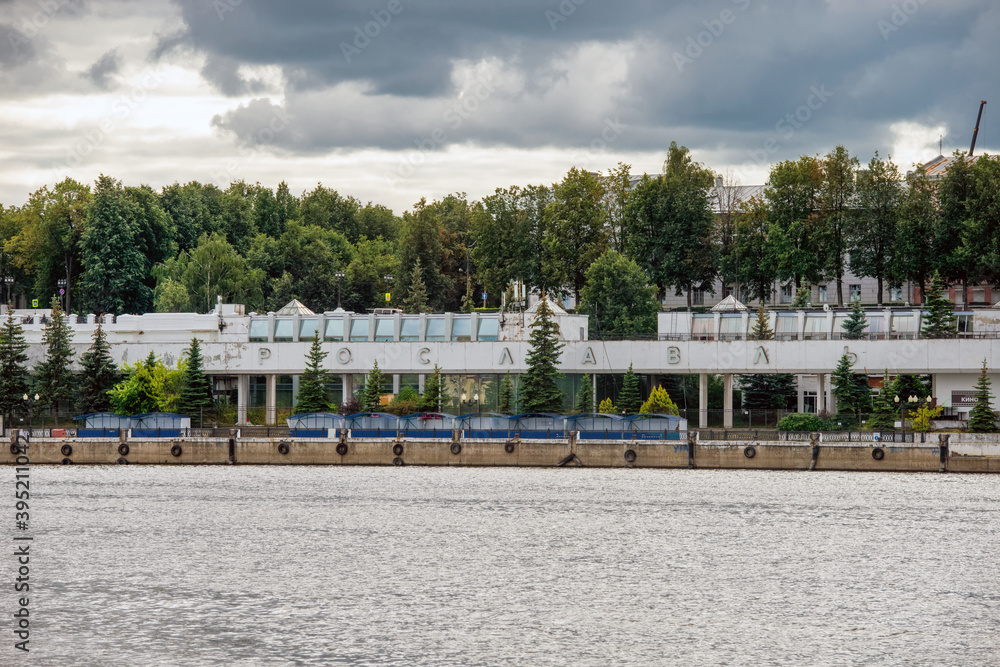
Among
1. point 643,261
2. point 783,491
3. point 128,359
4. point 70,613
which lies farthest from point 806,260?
point 70,613

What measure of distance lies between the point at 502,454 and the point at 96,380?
100 ft

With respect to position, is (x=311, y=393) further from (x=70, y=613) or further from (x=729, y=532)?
(x=70, y=613)

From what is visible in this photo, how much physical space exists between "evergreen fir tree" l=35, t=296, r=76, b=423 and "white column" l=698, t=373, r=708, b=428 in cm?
4076

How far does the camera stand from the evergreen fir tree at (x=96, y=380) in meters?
88.7

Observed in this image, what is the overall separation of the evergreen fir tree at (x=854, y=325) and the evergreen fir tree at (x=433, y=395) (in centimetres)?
2583

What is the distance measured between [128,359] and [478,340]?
79.5 ft

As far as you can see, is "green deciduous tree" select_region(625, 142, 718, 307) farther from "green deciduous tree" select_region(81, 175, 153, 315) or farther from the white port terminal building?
"green deciduous tree" select_region(81, 175, 153, 315)

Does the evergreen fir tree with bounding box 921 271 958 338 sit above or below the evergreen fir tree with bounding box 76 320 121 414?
above

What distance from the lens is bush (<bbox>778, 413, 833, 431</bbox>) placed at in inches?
3024

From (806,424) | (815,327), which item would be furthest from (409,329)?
(806,424)

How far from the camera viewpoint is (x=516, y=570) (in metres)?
46.0

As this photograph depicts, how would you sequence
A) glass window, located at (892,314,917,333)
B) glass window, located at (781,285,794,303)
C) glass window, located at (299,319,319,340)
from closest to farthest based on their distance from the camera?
glass window, located at (892,314,917,333), glass window, located at (299,319,319,340), glass window, located at (781,285,794,303)

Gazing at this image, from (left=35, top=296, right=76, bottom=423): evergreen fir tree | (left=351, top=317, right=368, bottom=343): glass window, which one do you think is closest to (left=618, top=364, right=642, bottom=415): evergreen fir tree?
(left=351, top=317, right=368, bottom=343): glass window

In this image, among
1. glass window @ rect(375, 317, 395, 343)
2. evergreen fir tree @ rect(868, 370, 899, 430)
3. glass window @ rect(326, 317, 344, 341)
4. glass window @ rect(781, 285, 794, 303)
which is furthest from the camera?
glass window @ rect(781, 285, 794, 303)
